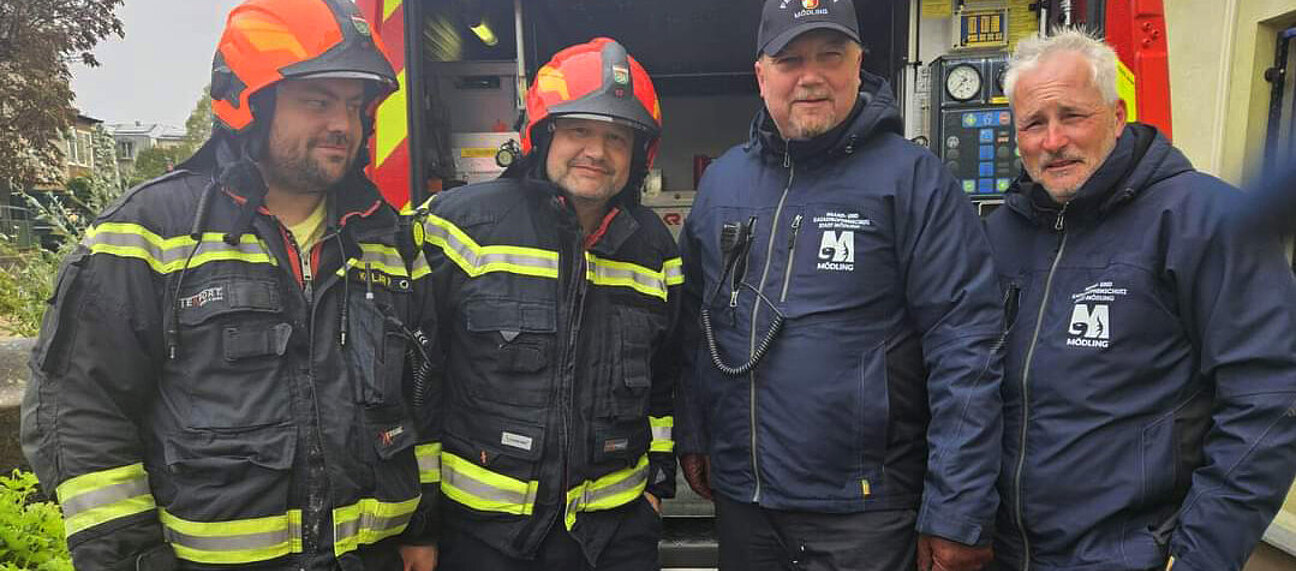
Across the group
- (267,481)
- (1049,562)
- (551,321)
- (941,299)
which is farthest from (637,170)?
(1049,562)

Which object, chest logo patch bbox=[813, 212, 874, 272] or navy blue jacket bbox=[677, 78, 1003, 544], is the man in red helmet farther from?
chest logo patch bbox=[813, 212, 874, 272]

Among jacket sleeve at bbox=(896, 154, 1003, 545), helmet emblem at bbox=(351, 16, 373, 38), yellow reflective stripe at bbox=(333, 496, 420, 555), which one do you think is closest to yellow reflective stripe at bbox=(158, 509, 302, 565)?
yellow reflective stripe at bbox=(333, 496, 420, 555)

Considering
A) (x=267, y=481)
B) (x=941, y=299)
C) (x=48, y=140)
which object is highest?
(x=48, y=140)

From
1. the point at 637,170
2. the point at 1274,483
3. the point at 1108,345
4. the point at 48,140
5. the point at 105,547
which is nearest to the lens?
the point at 105,547

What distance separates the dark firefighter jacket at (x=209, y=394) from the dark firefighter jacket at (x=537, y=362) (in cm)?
27

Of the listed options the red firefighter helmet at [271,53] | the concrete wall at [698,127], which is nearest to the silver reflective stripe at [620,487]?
the red firefighter helmet at [271,53]

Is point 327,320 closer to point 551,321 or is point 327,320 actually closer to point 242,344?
point 242,344

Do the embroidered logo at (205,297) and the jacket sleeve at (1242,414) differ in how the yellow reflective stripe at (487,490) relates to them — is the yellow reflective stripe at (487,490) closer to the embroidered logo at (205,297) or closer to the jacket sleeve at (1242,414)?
the embroidered logo at (205,297)

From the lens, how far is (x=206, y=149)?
66.2 inches

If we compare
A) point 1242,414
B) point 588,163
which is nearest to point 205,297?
point 588,163

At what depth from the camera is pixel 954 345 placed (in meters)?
1.79

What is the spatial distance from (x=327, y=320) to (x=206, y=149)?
440mm

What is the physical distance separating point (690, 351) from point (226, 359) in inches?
45.7

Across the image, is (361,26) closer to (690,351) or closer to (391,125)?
(391,125)
